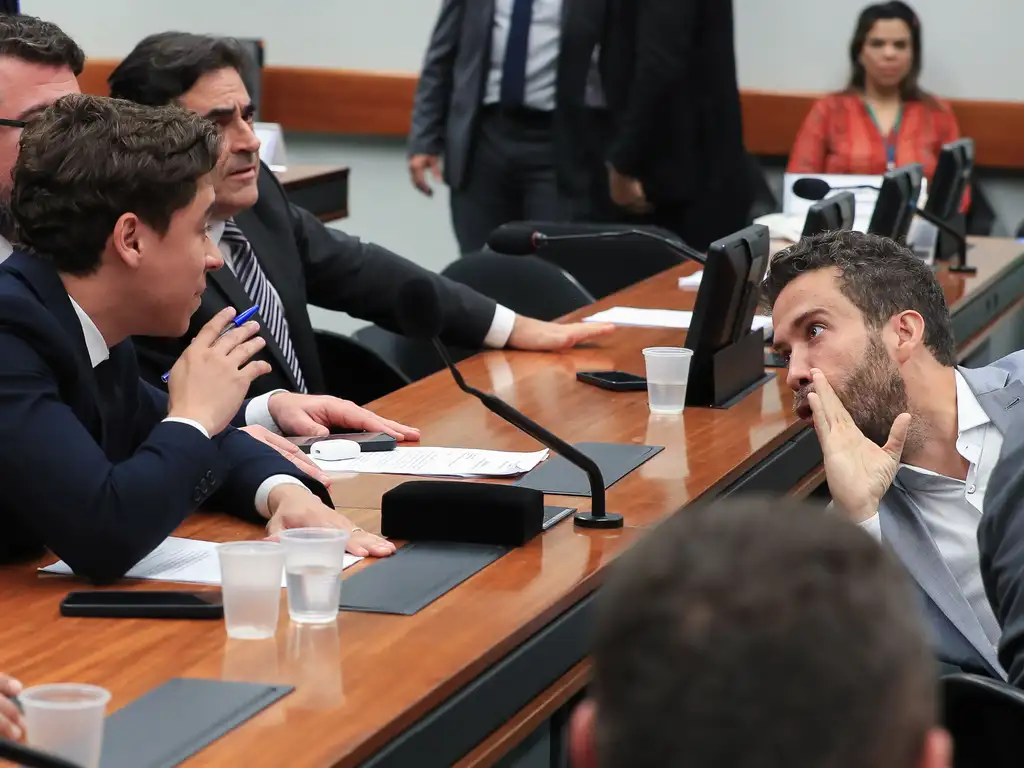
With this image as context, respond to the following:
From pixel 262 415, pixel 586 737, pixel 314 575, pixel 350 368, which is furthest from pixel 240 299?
pixel 586 737

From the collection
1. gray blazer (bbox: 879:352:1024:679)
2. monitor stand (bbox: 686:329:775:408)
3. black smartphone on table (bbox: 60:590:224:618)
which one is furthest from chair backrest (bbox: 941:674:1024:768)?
monitor stand (bbox: 686:329:775:408)

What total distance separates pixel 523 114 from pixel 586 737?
451cm

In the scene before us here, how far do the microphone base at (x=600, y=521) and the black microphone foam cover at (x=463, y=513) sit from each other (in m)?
0.06

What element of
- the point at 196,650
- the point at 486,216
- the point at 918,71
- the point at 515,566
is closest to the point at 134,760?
the point at 196,650

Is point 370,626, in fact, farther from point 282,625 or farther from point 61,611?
point 61,611

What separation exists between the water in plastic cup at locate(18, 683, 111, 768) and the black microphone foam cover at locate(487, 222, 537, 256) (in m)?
2.11

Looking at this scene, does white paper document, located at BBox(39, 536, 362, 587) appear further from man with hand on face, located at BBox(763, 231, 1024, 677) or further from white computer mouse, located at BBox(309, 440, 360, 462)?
man with hand on face, located at BBox(763, 231, 1024, 677)

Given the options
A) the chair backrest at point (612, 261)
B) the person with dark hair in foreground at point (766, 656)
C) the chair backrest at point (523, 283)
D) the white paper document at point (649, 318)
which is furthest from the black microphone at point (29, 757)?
the chair backrest at point (612, 261)

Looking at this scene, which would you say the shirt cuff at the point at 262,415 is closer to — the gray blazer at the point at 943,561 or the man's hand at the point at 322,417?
the man's hand at the point at 322,417

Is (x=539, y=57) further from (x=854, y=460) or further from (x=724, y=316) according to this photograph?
(x=854, y=460)

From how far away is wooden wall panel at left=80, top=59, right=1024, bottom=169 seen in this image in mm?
6496

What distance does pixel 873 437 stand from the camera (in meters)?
2.16

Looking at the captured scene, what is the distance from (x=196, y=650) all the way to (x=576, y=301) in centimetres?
221

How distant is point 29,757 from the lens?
1.07m
